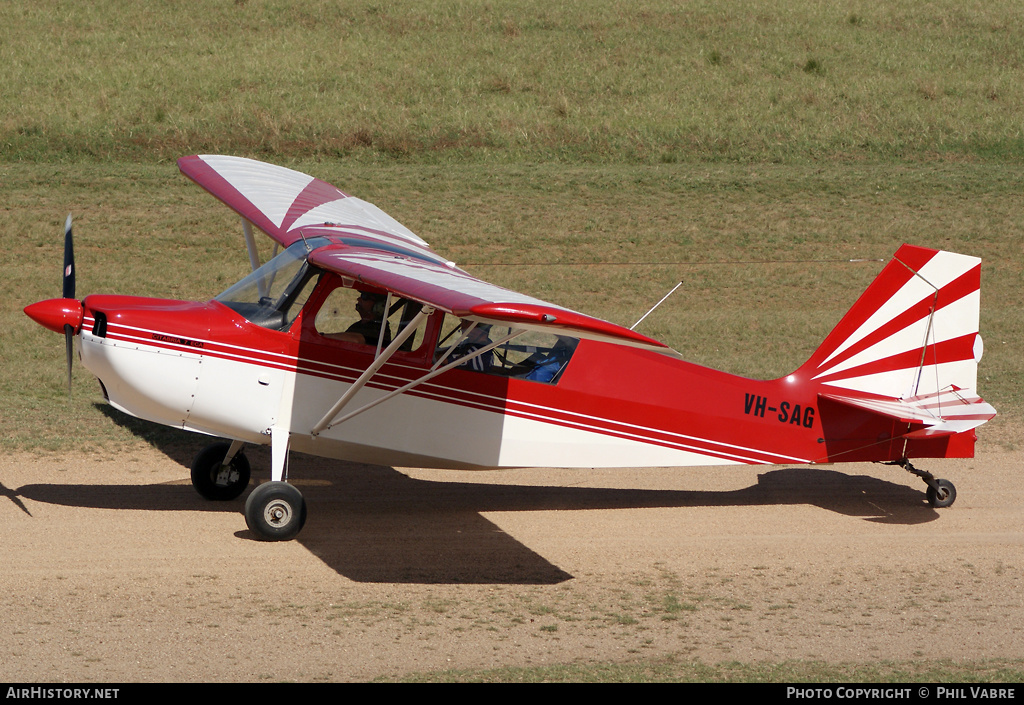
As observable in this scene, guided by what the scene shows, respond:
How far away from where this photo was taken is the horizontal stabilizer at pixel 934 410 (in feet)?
34.6

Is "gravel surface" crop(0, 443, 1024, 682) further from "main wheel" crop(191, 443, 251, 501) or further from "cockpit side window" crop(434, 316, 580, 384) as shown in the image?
→ "cockpit side window" crop(434, 316, 580, 384)

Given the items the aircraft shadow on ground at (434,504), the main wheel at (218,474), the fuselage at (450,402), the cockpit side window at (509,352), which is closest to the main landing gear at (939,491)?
the aircraft shadow on ground at (434,504)

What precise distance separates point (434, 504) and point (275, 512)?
6.87ft

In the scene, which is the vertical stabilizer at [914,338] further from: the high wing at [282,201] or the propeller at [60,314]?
the propeller at [60,314]

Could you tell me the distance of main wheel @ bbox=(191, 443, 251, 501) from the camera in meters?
11.1

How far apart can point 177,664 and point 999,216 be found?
72.9 ft

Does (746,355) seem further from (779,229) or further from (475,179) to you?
(475,179)

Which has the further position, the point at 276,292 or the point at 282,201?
the point at 282,201

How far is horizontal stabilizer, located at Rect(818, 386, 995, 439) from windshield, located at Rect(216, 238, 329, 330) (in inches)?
212

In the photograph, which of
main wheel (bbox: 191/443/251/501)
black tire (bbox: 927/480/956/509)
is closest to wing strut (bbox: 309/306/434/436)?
main wheel (bbox: 191/443/251/501)

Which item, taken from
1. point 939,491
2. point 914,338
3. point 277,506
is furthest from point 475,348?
point 939,491

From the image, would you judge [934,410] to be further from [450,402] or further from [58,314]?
[58,314]

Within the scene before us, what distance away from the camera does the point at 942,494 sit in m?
11.5

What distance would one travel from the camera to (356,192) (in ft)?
76.9
